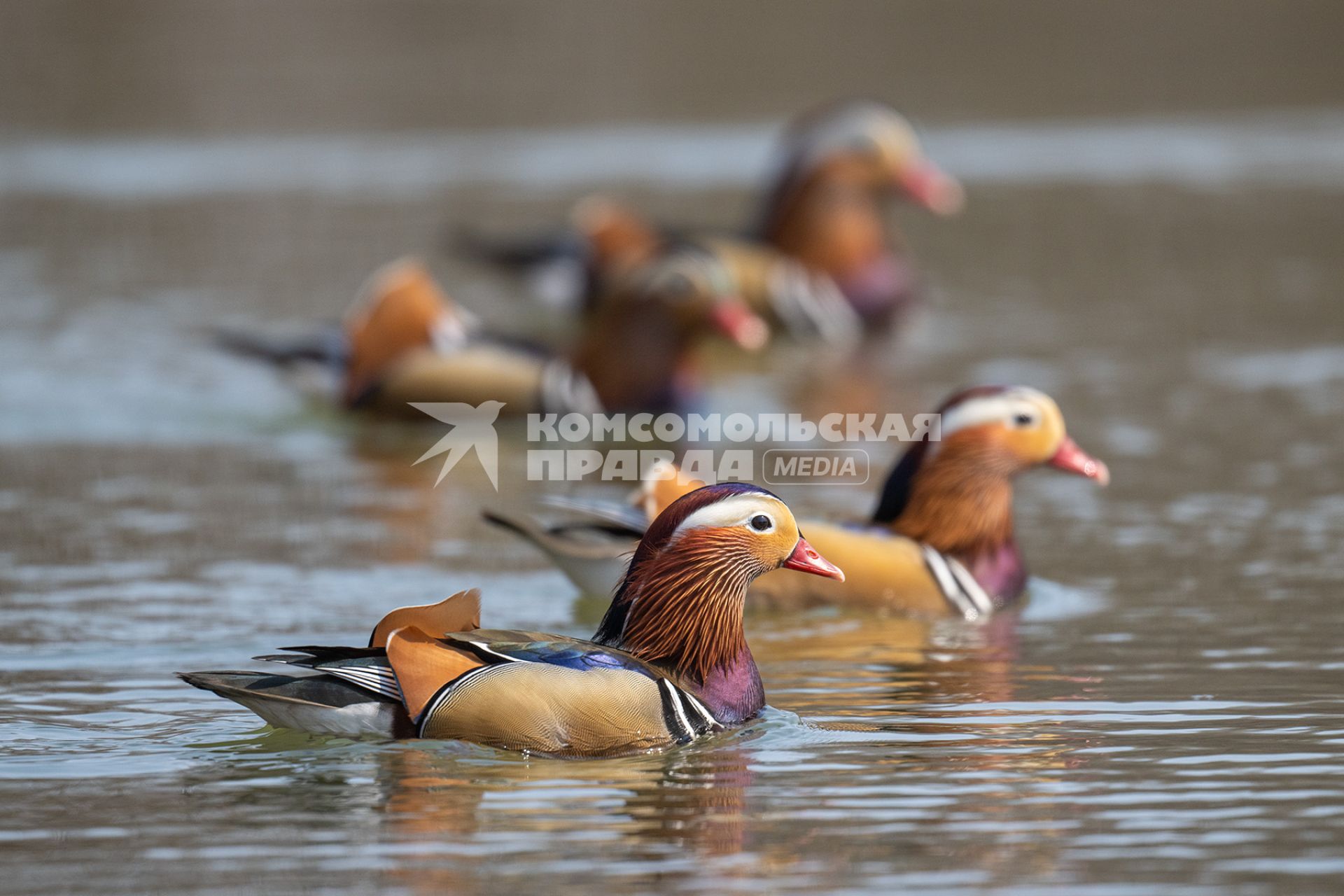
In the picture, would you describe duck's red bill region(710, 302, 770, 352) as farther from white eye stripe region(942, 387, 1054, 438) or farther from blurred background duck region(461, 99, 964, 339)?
white eye stripe region(942, 387, 1054, 438)

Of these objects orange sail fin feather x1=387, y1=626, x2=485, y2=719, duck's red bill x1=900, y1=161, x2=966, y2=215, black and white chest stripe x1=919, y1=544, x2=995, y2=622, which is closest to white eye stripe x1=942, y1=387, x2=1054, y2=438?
black and white chest stripe x1=919, y1=544, x2=995, y2=622

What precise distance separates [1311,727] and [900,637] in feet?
6.01

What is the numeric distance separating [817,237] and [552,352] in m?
4.49

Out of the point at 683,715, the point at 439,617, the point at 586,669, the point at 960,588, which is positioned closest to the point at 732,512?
the point at 683,715

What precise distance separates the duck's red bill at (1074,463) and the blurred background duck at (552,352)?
13.0ft

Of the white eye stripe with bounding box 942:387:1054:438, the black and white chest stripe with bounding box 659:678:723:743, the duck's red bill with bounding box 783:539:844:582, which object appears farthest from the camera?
the white eye stripe with bounding box 942:387:1054:438

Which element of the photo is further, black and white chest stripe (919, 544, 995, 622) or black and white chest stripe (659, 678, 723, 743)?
black and white chest stripe (919, 544, 995, 622)

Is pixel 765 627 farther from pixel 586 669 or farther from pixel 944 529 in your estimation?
pixel 586 669

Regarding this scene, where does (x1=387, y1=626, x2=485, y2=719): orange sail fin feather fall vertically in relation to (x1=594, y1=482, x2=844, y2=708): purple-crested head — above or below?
below

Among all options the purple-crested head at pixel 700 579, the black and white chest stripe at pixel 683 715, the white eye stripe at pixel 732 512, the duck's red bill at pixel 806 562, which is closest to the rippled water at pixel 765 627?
the black and white chest stripe at pixel 683 715

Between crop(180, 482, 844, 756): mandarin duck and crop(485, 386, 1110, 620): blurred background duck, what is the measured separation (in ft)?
5.28

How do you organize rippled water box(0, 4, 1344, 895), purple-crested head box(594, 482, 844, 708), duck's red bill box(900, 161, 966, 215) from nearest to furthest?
rippled water box(0, 4, 1344, 895), purple-crested head box(594, 482, 844, 708), duck's red bill box(900, 161, 966, 215)

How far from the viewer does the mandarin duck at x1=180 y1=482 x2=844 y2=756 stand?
6.59 metres

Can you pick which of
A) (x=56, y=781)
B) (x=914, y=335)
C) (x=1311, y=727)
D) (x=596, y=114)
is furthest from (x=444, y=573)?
(x=596, y=114)
